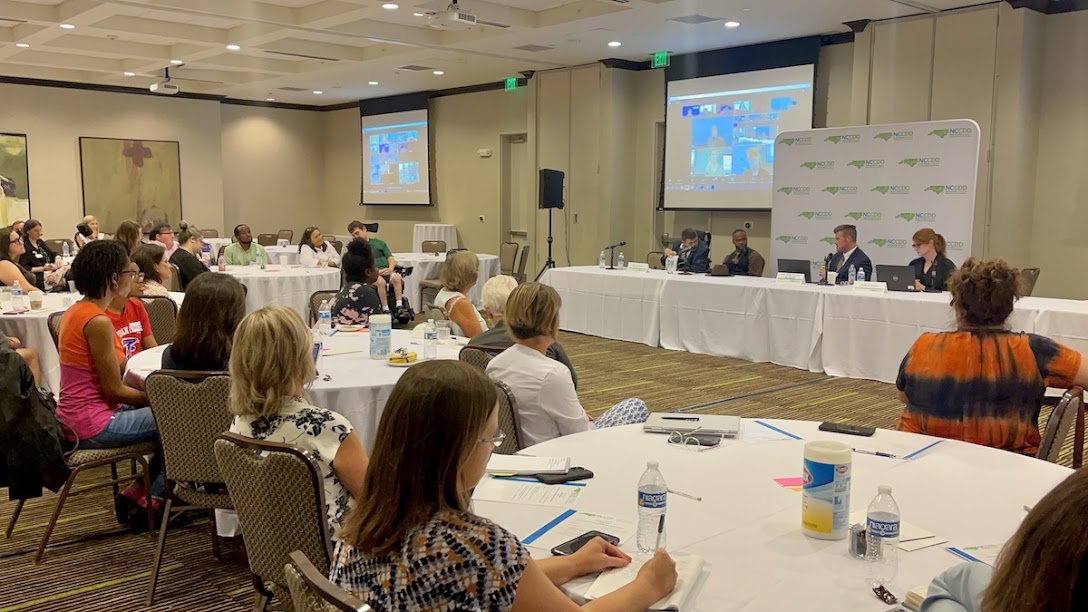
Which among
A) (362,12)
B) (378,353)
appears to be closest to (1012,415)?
(378,353)

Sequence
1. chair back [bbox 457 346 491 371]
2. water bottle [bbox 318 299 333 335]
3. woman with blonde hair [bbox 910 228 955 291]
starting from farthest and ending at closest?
woman with blonde hair [bbox 910 228 955 291]
water bottle [bbox 318 299 333 335]
chair back [bbox 457 346 491 371]

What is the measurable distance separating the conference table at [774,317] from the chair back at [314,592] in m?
5.28

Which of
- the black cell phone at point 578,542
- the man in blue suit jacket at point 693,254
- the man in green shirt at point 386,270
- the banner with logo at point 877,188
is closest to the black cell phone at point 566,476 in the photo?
the black cell phone at point 578,542

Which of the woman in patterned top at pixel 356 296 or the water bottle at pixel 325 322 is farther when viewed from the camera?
the woman in patterned top at pixel 356 296

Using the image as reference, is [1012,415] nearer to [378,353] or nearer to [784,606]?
[784,606]

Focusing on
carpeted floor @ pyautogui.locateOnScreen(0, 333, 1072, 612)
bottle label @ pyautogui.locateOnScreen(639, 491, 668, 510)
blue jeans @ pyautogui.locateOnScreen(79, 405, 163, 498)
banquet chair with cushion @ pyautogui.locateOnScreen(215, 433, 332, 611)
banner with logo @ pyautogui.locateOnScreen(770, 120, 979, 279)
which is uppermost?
banner with logo @ pyautogui.locateOnScreen(770, 120, 979, 279)

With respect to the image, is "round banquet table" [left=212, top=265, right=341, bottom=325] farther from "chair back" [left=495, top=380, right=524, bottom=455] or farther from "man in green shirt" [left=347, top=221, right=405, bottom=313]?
"chair back" [left=495, top=380, right=524, bottom=455]

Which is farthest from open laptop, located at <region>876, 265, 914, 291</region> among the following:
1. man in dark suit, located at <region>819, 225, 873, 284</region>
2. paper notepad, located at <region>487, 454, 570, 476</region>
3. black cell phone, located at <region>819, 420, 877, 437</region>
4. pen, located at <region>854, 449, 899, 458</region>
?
paper notepad, located at <region>487, 454, 570, 476</region>

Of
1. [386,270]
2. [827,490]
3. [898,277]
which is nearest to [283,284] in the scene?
[386,270]

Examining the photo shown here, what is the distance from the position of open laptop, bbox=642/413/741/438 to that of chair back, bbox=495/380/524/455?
454 millimetres

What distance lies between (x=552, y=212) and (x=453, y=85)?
11.1 feet

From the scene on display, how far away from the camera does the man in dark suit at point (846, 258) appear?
26.5ft

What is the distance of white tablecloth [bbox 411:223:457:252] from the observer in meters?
15.1

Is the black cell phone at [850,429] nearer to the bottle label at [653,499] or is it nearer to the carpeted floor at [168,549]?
the bottle label at [653,499]
